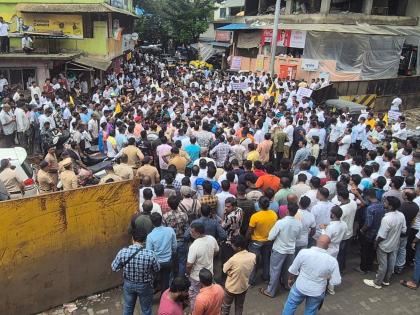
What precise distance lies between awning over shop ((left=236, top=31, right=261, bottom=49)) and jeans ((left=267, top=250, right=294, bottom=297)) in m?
23.4

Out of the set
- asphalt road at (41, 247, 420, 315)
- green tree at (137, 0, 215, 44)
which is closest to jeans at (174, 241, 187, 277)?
asphalt road at (41, 247, 420, 315)

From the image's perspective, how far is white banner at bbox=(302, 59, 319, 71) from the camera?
22375mm

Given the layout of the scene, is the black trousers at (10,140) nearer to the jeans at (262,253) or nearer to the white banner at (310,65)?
the jeans at (262,253)

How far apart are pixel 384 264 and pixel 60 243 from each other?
5.00 metres

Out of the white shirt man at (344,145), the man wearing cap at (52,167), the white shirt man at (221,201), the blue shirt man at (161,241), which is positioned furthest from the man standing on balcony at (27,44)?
the blue shirt man at (161,241)

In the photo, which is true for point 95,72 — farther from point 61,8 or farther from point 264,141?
point 264,141

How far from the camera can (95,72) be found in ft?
69.2

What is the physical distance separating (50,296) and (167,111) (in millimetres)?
8194

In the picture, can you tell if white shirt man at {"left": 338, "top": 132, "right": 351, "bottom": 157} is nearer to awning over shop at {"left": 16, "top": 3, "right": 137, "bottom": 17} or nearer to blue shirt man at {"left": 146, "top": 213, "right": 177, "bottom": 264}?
blue shirt man at {"left": 146, "top": 213, "right": 177, "bottom": 264}

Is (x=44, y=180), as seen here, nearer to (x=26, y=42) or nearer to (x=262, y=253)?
(x=262, y=253)

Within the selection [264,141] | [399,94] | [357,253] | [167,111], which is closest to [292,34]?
[399,94]

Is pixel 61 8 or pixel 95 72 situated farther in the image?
pixel 95 72

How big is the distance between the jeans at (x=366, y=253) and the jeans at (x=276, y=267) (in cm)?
155

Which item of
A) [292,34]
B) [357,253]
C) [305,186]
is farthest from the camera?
[292,34]
